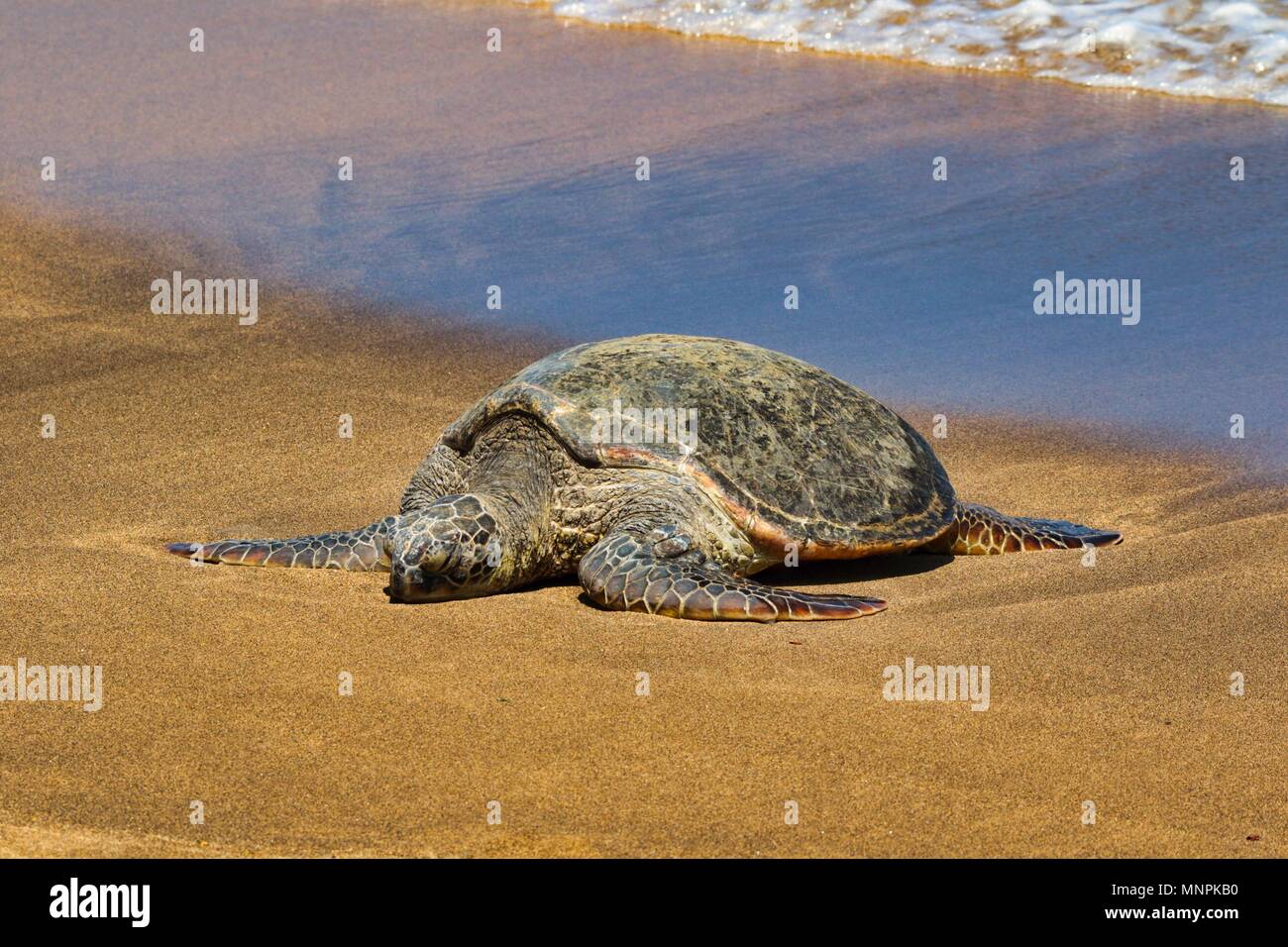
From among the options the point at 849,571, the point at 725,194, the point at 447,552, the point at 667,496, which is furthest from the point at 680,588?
the point at 725,194

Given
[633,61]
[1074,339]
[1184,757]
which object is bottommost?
[1184,757]

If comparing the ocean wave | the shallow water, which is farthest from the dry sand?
the ocean wave

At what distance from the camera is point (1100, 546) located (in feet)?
20.1

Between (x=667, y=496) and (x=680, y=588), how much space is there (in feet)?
1.90

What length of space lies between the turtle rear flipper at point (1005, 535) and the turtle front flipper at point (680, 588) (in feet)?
3.47

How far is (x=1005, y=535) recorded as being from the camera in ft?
20.7

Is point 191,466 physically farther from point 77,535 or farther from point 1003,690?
point 1003,690

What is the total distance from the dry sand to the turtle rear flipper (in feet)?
0.41

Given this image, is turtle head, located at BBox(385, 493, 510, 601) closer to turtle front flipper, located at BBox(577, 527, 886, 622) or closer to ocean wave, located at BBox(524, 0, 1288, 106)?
turtle front flipper, located at BBox(577, 527, 886, 622)

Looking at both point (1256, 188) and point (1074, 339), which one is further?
point (1256, 188)

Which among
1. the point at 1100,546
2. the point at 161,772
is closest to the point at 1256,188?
the point at 1100,546

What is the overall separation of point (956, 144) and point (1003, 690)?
24.0 feet

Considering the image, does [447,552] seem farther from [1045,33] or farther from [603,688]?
[1045,33]

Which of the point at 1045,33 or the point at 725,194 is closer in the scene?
the point at 725,194
